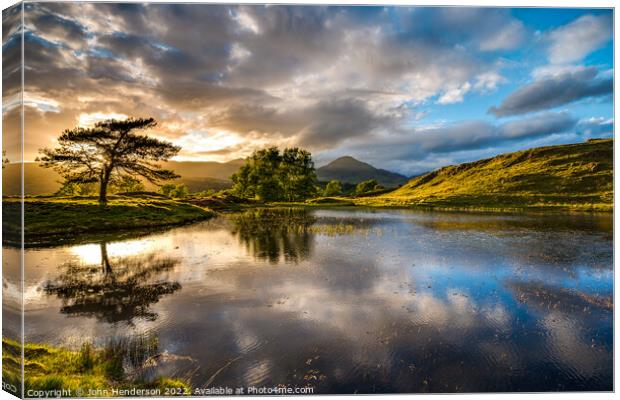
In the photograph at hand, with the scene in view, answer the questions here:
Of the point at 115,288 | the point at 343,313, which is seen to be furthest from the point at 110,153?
the point at 343,313

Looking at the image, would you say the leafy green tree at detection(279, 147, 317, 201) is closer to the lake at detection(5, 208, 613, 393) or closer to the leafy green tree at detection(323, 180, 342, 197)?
the lake at detection(5, 208, 613, 393)

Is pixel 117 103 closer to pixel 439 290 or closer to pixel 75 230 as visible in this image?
pixel 439 290

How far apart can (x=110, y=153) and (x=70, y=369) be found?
51.8 ft

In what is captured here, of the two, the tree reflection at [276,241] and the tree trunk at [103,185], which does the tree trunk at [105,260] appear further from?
the tree reflection at [276,241]

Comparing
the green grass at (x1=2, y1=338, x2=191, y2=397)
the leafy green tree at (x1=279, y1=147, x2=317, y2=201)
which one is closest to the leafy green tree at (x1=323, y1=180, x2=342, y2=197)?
the leafy green tree at (x1=279, y1=147, x2=317, y2=201)

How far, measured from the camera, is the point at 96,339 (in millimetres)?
10109

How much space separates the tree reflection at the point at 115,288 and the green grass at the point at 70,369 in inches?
74.7

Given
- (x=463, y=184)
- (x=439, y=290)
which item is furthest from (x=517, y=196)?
(x=439, y=290)

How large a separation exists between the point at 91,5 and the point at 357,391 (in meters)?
15.5

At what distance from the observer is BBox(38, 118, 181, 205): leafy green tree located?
1652 cm

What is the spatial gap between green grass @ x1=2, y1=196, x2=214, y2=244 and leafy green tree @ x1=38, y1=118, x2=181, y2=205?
4.81m

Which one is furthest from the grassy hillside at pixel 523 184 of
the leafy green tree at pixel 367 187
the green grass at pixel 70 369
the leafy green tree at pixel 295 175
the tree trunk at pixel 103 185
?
the tree trunk at pixel 103 185

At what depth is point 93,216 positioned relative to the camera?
30.7m

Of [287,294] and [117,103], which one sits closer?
[287,294]
